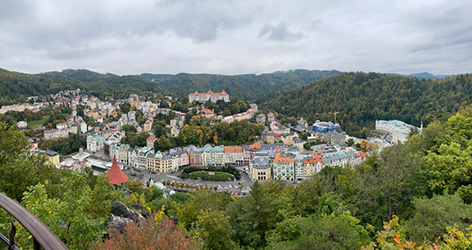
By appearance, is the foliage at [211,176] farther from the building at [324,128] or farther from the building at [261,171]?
the building at [324,128]

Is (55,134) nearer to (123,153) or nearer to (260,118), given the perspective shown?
(123,153)

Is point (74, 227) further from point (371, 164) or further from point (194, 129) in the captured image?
point (194, 129)

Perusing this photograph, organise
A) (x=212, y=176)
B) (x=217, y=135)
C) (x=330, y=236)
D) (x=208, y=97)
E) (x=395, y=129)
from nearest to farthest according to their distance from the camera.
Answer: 1. (x=330, y=236)
2. (x=212, y=176)
3. (x=217, y=135)
4. (x=395, y=129)
5. (x=208, y=97)

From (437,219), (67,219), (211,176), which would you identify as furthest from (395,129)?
(67,219)

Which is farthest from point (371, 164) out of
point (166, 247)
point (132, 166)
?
point (132, 166)

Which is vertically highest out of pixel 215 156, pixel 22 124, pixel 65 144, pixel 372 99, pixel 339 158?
pixel 372 99

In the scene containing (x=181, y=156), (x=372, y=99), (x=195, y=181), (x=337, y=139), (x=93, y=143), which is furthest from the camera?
(x=372, y=99)

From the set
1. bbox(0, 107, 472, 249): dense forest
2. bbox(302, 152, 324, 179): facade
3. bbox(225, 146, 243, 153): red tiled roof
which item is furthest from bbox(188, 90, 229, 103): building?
bbox(0, 107, 472, 249): dense forest
